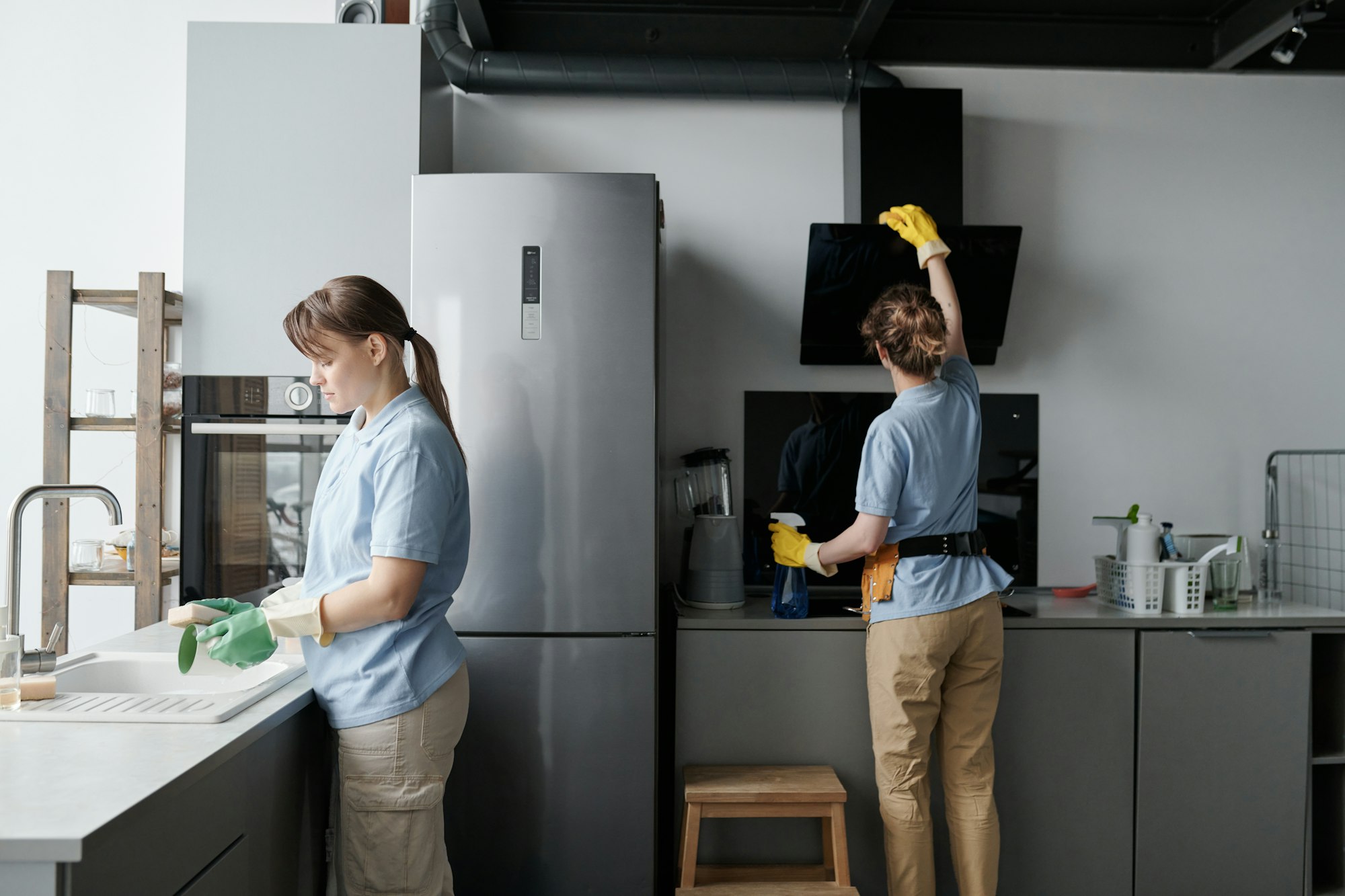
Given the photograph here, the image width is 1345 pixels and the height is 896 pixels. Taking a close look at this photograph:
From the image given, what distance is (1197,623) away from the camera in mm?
2381

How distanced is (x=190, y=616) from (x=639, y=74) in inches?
78.0

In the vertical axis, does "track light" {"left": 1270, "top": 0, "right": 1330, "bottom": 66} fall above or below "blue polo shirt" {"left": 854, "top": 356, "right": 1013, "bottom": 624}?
above

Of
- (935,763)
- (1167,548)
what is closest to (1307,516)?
(1167,548)

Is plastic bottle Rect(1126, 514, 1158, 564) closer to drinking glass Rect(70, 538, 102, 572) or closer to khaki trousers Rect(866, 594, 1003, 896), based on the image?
khaki trousers Rect(866, 594, 1003, 896)

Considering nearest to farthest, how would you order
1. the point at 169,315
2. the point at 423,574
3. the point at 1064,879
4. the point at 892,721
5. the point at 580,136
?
the point at 423,574 < the point at 892,721 < the point at 1064,879 < the point at 169,315 < the point at 580,136

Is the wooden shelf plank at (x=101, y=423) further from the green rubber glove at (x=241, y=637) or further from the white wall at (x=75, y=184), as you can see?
the green rubber glove at (x=241, y=637)

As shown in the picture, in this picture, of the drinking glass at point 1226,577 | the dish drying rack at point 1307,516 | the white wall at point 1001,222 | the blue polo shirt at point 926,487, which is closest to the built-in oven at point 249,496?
the white wall at point 1001,222

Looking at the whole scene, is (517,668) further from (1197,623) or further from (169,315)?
(1197,623)

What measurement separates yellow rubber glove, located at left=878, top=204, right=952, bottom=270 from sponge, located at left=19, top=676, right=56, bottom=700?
6.98 ft

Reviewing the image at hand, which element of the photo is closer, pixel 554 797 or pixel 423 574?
pixel 423 574

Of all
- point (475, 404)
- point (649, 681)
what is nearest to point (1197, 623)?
point (649, 681)

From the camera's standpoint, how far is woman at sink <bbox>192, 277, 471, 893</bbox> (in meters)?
1.46

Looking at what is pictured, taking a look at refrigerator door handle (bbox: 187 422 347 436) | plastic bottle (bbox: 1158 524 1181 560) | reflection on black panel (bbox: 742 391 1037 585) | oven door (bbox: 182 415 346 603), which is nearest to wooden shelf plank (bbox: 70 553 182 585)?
oven door (bbox: 182 415 346 603)

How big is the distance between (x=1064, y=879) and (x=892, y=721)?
2.49 ft
